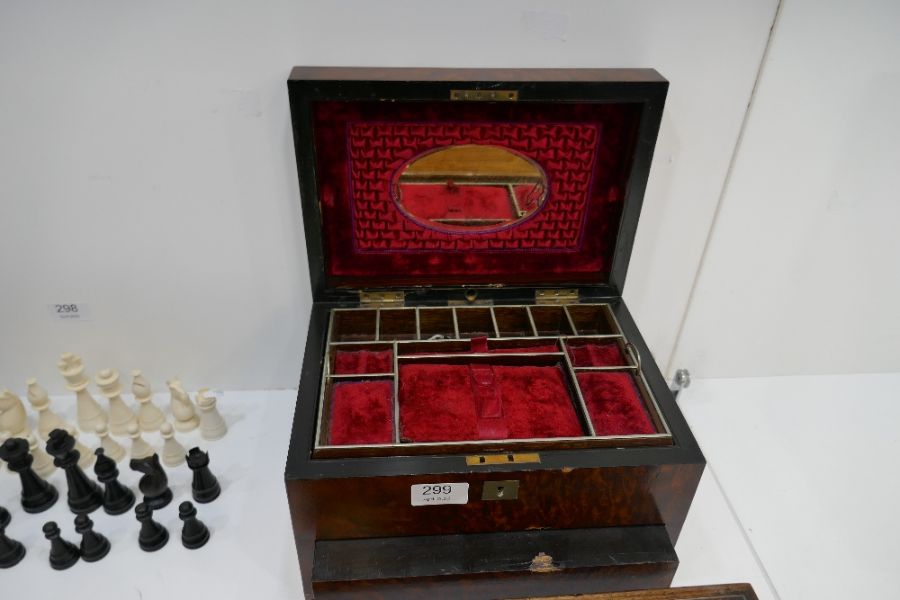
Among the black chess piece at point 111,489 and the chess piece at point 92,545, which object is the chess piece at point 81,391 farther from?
the chess piece at point 92,545

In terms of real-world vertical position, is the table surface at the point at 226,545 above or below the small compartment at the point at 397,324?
below

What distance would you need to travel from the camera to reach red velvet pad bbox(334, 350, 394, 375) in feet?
5.72

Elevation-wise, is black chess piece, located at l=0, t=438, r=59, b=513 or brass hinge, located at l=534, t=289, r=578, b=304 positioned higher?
brass hinge, located at l=534, t=289, r=578, b=304

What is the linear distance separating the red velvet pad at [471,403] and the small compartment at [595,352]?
92 mm

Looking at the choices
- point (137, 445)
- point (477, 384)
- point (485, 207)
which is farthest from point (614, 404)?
point (137, 445)

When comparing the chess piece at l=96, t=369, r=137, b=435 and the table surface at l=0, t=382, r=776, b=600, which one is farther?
the chess piece at l=96, t=369, r=137, b=435

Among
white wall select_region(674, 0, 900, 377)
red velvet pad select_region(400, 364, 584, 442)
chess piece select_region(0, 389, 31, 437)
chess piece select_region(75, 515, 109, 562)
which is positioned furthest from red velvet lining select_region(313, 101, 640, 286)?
chess piece select_region(0, 389, 31, 437)

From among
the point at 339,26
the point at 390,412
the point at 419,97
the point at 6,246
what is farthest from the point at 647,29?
the point at 6,246

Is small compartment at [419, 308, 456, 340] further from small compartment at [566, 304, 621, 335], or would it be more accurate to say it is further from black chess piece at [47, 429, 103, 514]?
black chess piece at [47, 429, 103, 514]

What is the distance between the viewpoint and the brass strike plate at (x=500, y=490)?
1.44 meters

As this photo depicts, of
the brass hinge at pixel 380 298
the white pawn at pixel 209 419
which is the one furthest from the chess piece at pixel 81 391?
the brass hinge at pixel 380 298

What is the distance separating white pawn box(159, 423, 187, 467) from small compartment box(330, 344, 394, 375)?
564mm

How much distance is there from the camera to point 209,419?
2018mm

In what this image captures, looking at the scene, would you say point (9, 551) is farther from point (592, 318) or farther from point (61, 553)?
point (592, 318)
